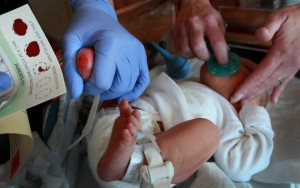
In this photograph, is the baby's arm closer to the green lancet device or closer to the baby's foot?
the green lancet device

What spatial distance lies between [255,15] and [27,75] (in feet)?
2.73

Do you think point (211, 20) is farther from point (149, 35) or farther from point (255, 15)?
point (149, 35)

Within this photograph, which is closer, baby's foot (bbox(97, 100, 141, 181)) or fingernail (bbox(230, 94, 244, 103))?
baby's foot (bbox(97, 100, 141, 181))

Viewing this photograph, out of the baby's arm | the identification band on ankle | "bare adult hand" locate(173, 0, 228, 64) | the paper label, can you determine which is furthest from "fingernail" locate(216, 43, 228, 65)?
the paper label

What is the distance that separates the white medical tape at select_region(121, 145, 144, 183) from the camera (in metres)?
0.60

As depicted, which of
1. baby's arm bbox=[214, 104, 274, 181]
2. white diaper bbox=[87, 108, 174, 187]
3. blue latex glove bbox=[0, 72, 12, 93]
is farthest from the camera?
baby's arm bbox=[214, 104, 274, 181]

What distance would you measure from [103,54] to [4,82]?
0.52 feet

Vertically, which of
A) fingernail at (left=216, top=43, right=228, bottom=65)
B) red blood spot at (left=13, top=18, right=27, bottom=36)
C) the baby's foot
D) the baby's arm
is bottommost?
the baby's arm

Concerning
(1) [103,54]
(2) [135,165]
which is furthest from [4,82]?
(2) [135,165]

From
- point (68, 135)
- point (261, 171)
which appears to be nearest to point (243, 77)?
point (261, 171)

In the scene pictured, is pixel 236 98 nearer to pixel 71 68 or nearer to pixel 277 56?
pixel 277 56

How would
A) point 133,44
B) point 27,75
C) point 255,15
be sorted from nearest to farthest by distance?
point 27,75 < point 133,44 < point 255,15

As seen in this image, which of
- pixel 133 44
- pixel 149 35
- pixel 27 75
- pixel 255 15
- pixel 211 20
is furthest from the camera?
pixel 149 35

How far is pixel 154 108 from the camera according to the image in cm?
79
